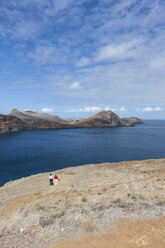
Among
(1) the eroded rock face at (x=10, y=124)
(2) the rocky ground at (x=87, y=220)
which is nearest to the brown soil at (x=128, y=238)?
(2) the rocky ground at (x=87, y=220)

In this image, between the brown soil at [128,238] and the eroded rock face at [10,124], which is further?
the eroded rock face at [10,124]

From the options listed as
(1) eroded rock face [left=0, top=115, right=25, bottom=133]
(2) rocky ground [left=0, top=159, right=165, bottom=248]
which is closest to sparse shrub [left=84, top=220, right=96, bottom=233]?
(2) rocky ground [left=0, top=159, right=165, bottom=248]

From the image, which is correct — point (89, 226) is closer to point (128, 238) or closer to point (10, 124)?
point (128, 238)

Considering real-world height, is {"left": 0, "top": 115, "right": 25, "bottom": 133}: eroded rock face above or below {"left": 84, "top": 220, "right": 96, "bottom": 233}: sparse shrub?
above

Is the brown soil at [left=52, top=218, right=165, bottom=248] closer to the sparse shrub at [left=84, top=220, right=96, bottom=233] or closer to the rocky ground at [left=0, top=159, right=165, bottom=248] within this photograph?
the rocky ground at [left=0, top=159, right=165, bottom=248]

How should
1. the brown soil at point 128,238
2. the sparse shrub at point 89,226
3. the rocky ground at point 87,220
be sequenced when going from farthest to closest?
1. the sparse shrub at point 89,226
2. the rocky ground at point 87,220
3. the brown soil at point 128,238

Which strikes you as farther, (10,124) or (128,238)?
(10,124)

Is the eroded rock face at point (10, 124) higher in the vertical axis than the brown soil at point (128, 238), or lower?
higher

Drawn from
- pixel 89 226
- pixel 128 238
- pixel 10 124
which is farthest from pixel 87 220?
pixel 10 124

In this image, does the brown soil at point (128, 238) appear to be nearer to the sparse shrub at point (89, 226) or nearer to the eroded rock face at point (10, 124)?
the sparse shrub at point (89, 226)

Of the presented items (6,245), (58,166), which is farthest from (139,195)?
(58,166)

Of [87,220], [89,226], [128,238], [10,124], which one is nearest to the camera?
[128,238]

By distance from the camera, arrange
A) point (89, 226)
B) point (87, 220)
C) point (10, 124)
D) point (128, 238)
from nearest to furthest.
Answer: point (128, 238), point (89, 226), point (87, 220), point (10, 124)

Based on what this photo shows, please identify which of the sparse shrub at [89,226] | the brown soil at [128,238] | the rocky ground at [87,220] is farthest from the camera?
the sparse shrub at [89,226]
